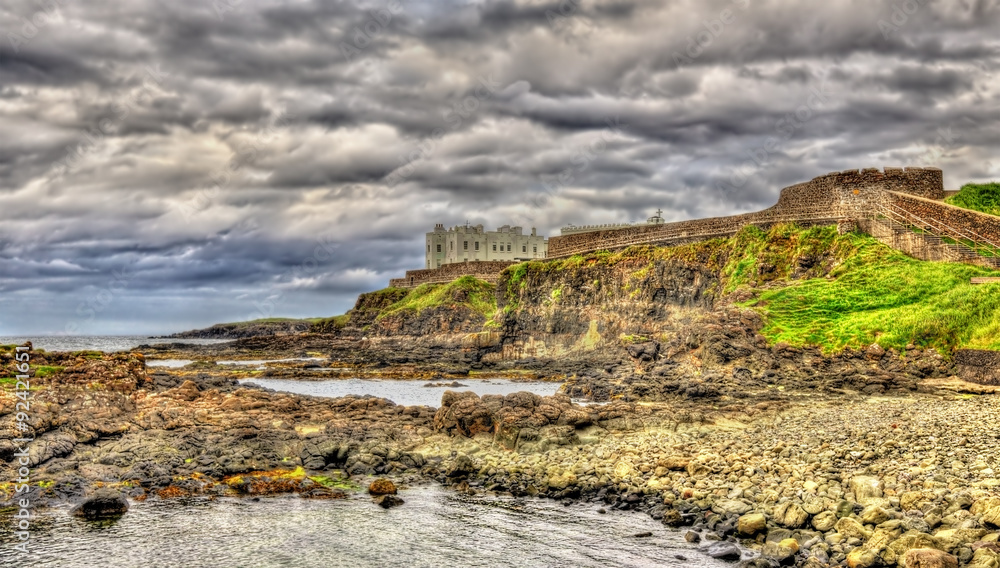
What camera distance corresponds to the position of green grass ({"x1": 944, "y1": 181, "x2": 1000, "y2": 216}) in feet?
154

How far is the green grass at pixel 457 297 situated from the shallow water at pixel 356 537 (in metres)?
74.0

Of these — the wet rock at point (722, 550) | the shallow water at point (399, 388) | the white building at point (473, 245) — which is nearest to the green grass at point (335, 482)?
the wet rock at point (722, 550)

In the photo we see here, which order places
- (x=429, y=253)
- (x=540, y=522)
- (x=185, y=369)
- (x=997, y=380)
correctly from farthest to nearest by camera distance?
(x=429, y=253) → (x=185, y=369) → (x=997, y=380) → (x=540, y=522)

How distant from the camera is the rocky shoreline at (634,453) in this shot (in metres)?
12.8

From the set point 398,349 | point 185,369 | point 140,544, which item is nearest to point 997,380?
point 140,544

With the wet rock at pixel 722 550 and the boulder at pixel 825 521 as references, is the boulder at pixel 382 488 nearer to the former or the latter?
the wet rock at pixel 722 550

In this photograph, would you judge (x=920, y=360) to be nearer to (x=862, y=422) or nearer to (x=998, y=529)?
(x=862, y=422)

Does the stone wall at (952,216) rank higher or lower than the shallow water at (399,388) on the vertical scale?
higher

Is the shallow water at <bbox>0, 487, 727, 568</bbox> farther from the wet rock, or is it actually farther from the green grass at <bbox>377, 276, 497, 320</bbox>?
the green grass at <bbox>377, 276, 497, 320</bbox>

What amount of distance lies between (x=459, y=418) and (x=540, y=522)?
8341 mm

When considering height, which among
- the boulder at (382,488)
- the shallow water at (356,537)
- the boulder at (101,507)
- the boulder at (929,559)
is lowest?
the shallow water at (356,537)

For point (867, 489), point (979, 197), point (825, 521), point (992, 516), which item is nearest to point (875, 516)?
point (825, 521)

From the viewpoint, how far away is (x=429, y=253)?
128m

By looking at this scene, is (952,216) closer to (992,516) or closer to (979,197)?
(979,197)
